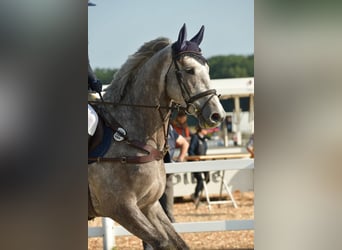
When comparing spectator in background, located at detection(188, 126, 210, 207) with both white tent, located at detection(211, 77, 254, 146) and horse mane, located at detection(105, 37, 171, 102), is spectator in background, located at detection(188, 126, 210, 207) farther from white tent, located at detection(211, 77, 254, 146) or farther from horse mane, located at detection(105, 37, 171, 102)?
horse mane, located at detection(105, 37, 171, 102)

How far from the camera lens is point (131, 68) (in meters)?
2.92

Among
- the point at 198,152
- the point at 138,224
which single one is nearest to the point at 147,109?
the point at 138,224

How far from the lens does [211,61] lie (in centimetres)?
262

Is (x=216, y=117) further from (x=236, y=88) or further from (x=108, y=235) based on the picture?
(x=108, y=235)

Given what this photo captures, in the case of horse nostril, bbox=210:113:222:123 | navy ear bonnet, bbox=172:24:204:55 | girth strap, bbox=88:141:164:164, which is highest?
navy ear bonnet, bbox=172:24:204:55

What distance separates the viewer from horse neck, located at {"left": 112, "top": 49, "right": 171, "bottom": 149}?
115 inches

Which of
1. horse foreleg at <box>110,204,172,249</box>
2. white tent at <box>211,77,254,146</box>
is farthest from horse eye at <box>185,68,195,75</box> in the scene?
horse foreleg at <box>110,204,172,249</box>

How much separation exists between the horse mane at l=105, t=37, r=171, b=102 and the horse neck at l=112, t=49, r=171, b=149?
0.02 metres

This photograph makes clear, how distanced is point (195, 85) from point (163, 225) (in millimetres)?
720

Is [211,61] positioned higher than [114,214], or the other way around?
[211,61]
